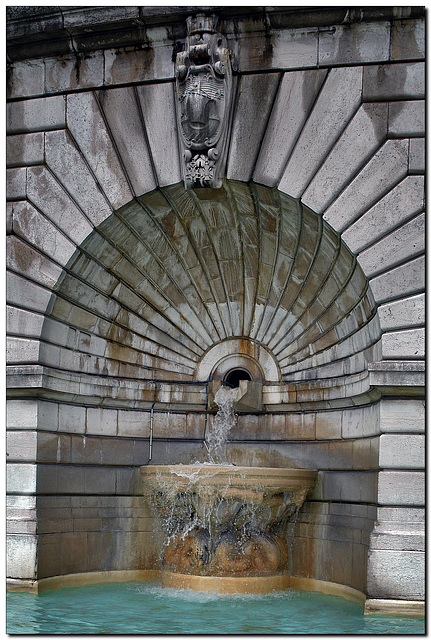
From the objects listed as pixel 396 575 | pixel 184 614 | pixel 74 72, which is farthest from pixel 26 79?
pixel 396 575

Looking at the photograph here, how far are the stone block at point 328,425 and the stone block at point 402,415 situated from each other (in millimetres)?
1924

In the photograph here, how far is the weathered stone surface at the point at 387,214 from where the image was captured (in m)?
9.35

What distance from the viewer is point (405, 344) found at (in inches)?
355

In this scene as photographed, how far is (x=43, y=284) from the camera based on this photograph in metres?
10.6

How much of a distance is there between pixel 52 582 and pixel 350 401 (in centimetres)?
435

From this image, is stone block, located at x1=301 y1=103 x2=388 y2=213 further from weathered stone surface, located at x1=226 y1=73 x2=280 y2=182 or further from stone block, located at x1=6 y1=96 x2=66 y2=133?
stone block, located at x1=6 y1=96 x2=66 y2=133

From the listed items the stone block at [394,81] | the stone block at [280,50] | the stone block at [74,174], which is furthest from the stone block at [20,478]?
the stone block at [394,81]

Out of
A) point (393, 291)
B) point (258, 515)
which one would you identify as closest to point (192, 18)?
point (393, 291)

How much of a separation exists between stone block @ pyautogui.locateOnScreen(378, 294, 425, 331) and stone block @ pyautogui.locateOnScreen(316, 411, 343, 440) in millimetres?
2093

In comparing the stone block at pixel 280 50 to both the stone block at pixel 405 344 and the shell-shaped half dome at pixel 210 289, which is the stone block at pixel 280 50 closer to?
the shell-shaped half dome at pixel 210 289

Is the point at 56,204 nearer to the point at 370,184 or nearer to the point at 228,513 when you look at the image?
the point at 370,184

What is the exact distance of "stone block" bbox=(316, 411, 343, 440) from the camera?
35.8 ft

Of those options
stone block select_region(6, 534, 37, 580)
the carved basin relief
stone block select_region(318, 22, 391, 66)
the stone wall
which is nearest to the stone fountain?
the carved basin relief

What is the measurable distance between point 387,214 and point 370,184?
423 millimetres
